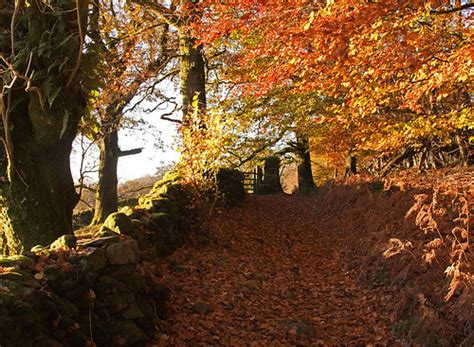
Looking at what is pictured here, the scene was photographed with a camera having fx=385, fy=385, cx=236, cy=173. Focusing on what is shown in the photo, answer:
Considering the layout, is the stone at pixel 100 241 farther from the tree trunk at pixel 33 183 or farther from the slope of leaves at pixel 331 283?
the tree trunk at pixel 33 183

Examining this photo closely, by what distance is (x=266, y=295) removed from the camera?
6.04 m

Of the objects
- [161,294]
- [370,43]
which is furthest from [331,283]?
[370,43]

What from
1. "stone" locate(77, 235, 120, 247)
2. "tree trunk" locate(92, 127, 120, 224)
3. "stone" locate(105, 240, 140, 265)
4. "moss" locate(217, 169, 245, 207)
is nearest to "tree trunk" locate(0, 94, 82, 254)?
"stone" locate(77, 235, 120, 247)

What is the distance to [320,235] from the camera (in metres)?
10.2

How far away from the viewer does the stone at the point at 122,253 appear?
4332mm

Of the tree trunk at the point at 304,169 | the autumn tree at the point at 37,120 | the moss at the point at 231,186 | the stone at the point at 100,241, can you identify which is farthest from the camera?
the tree trunk at the point at 304,169

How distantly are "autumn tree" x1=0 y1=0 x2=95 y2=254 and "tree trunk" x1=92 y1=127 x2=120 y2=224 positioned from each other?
23.6 feet

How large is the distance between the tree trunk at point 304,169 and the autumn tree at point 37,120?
13.0 m

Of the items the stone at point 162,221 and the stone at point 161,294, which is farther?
the stone at point 162,221

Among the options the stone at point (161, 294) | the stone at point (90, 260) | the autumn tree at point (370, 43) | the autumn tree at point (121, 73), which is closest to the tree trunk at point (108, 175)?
the autumn tree at point (121, 73)

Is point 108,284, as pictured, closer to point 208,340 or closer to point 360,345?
point 208,340

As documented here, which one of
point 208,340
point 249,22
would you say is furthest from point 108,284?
point 249,22

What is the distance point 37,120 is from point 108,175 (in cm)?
789

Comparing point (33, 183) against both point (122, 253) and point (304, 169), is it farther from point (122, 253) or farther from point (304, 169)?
point (304, 169)
